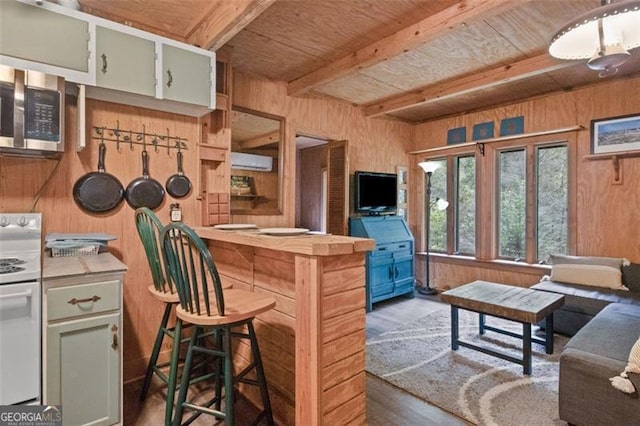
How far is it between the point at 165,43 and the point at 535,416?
334 cm

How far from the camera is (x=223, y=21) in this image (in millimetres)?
2148

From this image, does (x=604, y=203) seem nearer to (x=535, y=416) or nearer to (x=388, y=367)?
(x=535, y=416)

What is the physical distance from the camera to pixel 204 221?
8.81 ft

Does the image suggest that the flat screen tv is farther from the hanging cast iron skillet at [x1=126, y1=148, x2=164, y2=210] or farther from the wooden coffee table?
the hanging cast iron skillet at [x1=126, y1=148, x2=164, y2=210]

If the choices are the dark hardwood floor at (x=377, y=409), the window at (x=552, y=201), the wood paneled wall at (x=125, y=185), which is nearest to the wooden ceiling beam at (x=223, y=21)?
the wood paneled wall at (x=125, y=185)

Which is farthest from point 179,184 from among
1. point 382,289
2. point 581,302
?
point 581,302

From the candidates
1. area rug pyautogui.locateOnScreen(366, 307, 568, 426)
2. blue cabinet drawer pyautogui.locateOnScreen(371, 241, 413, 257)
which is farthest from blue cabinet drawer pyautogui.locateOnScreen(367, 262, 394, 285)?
area rug pyautogui.locateOnScreen(366, 307, 568, 426)

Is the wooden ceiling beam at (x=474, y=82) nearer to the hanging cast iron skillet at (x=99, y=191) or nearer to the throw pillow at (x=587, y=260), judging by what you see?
the throw pillow at (x=587, y=260)

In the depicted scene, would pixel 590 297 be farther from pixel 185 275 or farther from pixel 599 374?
pixel 185 275

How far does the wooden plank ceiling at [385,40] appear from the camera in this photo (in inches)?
87.4

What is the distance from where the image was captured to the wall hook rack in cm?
227

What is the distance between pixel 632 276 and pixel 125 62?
469 centimetres

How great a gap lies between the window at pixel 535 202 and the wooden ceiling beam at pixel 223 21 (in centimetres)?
377

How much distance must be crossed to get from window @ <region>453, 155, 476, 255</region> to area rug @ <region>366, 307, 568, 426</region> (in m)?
1.60
